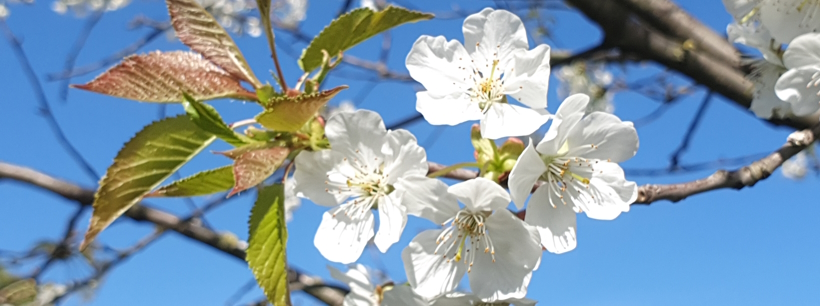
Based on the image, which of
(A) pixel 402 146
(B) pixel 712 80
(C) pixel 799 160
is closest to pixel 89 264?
(A) pixel 402 146

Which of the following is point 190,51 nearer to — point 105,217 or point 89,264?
point 105,217

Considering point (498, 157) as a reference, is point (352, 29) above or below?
above

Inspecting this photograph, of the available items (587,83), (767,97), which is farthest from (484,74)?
(587,83)

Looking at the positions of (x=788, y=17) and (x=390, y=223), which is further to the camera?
(x=788, y=17)

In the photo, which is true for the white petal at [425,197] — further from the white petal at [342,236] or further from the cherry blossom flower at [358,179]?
the white petal at [342,236]

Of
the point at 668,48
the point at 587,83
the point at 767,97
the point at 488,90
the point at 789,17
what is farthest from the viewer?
the point at 587,83

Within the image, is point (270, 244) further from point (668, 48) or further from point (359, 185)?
point (668, 48)

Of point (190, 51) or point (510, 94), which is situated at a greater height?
point (190, 51)
